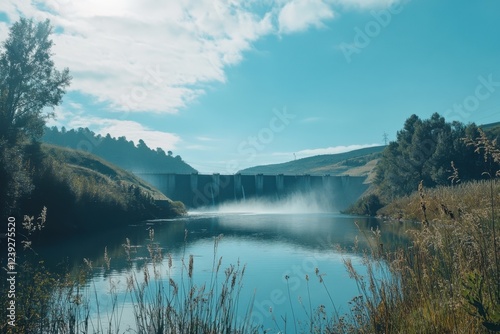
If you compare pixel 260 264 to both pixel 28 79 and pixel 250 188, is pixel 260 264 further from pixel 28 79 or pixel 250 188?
pixel 250 188

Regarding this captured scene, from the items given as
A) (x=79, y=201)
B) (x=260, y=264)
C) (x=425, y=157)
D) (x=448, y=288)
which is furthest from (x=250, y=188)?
(x=448, y=288)

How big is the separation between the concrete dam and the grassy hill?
25.2 meters

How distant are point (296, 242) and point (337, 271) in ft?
35.6

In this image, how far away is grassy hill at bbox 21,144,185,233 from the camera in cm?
3073

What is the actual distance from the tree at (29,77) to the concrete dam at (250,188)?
4200cm

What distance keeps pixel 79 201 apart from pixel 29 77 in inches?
466

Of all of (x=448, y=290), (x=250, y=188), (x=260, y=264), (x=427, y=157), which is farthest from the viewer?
(x=250, y=188)

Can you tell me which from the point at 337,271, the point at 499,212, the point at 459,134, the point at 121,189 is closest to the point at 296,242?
the point at 337,271

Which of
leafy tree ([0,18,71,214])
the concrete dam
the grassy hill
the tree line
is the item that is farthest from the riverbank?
the concrete dam

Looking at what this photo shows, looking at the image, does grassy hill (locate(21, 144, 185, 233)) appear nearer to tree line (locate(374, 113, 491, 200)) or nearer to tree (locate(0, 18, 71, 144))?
tree (locate(0, 18, 71, 144))

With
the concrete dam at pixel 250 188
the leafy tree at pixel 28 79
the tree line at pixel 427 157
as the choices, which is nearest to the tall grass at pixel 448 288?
the leafy tree at pixel 28 79

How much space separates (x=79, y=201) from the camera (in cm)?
3638

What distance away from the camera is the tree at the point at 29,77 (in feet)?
120

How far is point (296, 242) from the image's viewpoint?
27797mm
